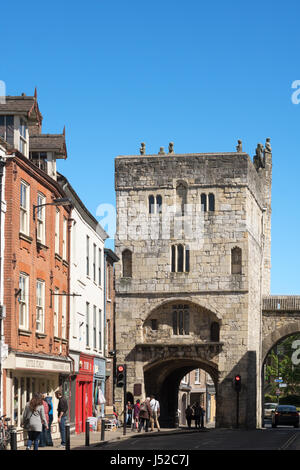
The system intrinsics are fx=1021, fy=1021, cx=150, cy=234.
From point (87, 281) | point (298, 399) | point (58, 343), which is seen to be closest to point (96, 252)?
point (87, 281)

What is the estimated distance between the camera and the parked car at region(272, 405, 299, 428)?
212ft

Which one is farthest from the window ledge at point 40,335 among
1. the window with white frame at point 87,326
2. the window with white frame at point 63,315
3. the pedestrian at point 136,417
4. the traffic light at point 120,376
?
the pedestrian at point 136,417

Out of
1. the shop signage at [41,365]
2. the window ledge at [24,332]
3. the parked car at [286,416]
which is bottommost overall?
the parked car at [286,416]

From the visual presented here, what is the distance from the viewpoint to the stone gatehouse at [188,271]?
6072 centimetres

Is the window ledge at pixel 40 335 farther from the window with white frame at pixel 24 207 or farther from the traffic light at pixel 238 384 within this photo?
the traffic light at pixel 238 384

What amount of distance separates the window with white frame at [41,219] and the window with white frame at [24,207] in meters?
1.47

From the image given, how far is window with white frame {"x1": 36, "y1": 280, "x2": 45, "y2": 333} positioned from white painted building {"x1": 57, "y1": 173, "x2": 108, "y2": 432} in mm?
5651

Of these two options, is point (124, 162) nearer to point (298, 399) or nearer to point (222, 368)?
point (222, 368)

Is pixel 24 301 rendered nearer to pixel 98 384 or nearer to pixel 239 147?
pixel 98 384

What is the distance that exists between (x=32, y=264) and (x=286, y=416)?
35163mm

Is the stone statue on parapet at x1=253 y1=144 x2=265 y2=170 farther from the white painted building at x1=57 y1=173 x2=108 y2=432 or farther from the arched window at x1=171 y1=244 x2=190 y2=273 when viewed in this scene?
the white painted building at x1=57 y1=173 x2=108 y2=432

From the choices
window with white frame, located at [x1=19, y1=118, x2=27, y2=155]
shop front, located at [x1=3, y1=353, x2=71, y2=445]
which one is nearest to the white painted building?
shop front, located at [x1=3, y1=353, x2=71, y2=445]

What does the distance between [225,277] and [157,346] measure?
5792 mm

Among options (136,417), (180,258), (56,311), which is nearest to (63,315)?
(56,311)
